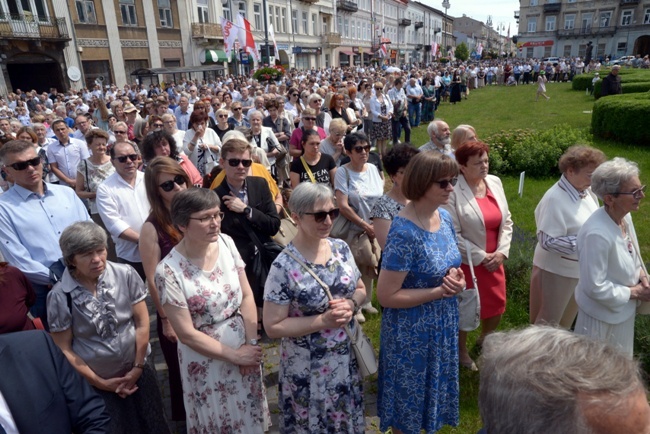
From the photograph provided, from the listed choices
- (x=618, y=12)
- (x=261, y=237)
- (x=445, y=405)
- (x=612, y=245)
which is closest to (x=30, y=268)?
(x=261, y=237)

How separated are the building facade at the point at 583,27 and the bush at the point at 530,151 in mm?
65388

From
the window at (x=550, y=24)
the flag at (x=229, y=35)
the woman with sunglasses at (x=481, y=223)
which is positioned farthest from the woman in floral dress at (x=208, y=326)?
the window at (x=550, y=24)

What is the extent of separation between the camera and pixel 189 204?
2.58 m

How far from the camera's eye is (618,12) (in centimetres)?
6450

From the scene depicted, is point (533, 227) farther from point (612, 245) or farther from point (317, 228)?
point (317, 228)

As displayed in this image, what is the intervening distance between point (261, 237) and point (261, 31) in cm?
4169

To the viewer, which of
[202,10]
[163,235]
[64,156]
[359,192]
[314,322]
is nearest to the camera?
[314,322]

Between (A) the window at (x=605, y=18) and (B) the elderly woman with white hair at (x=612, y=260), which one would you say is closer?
(B) the elderly woman with white hair at (x=612, y=260)

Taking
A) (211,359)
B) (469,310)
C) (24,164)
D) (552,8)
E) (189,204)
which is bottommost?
(469,310)

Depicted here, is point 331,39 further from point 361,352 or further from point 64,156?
point 361,352

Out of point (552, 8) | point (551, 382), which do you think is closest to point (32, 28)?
point (551, 382)

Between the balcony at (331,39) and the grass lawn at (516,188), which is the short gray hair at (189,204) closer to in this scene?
the grass lawn at (516,188)

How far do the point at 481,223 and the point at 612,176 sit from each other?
3.19ft

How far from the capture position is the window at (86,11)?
27.7m
